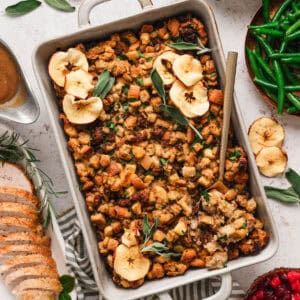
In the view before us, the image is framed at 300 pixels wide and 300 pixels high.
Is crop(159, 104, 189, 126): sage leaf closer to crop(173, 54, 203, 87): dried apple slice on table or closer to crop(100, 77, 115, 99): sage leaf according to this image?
crop(173, 54, 203, 87): dried apple slice on table

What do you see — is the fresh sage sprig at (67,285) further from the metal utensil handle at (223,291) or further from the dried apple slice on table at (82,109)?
the dried apple slice on table at (82,109)

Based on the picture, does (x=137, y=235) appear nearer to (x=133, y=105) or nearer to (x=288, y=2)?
(x=133, y=105)

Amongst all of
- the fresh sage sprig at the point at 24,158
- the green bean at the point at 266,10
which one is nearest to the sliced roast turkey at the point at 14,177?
the fresh sage sprig at the point at 24,158

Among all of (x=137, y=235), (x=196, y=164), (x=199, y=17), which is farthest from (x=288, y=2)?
(x=137, y=235)

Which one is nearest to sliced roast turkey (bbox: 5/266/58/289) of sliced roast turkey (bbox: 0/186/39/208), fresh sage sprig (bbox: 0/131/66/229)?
fresh sage sprig (bbox: 0/131/66/229)

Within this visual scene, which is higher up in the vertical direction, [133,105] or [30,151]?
[133,105]

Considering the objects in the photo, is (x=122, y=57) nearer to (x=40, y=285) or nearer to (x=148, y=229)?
(x=148, y=229)
